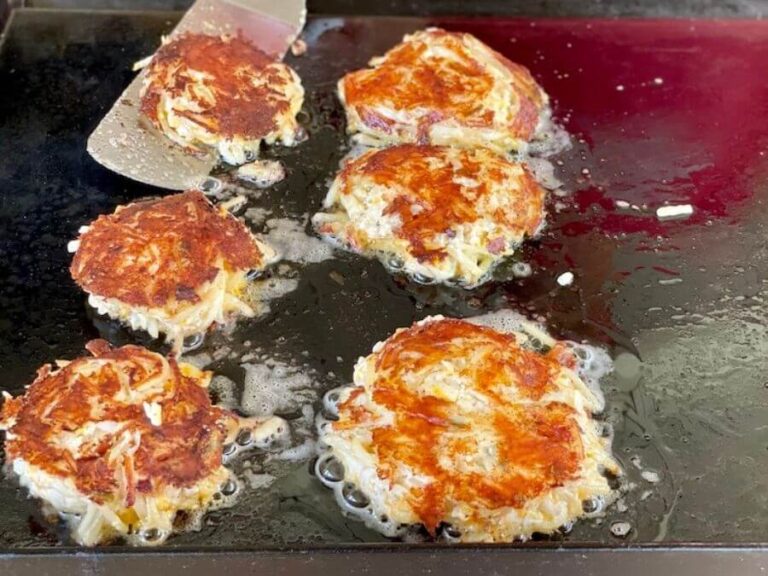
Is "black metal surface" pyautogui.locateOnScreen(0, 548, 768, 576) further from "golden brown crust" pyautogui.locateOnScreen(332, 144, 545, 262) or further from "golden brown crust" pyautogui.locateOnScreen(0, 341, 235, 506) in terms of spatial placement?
"golden brown crust" pyautogui.locateOnScreen(332, 144, 545, 262)

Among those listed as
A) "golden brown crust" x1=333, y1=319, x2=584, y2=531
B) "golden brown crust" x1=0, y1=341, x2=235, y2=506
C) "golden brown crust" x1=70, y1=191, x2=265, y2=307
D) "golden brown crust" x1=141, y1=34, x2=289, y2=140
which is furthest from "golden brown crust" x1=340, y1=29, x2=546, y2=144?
"golden brown crust" x1=0, y1=341, x2=235, y2=506

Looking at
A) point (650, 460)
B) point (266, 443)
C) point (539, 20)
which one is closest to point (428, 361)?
point (266, 443)

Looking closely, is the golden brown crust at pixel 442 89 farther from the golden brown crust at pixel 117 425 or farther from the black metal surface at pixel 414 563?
the black metal surface at pixel 414 563

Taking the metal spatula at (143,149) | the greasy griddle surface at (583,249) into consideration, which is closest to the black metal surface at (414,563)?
the greasy griddle surface at (583,249)

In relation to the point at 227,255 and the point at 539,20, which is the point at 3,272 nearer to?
the point at 227,255

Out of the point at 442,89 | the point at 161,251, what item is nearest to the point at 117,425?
the point at 161,251

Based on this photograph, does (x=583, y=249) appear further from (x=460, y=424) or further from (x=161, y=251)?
(x=161, y=251)
